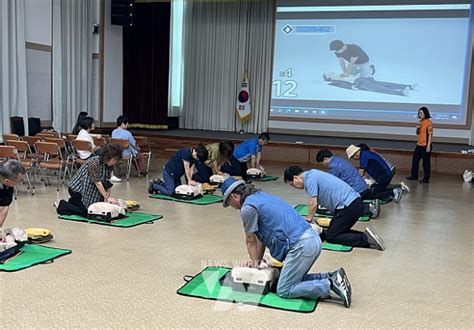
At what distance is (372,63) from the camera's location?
11.9m

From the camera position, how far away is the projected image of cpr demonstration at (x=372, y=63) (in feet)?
36.9

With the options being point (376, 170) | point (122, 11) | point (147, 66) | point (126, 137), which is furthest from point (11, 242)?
point (147, 66)

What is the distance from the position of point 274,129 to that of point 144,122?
11.1 ft

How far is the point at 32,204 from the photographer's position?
5.98 m

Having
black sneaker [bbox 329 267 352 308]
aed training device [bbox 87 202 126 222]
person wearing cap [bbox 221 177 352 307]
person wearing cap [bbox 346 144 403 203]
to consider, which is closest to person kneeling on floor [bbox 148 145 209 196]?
aed training device [bbox 87 202 126 222]

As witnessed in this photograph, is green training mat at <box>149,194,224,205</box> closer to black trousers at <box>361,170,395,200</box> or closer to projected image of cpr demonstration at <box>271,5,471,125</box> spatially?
black trousers at <box>361,170,395,200</box>

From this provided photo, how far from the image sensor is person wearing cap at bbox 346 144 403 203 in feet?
21.7

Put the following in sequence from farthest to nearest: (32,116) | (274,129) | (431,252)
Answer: (274,129) → (32,116) → (431,252)

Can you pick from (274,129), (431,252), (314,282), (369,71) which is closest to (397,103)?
(369,71)

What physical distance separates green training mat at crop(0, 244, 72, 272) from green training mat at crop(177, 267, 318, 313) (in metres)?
→ 1.17

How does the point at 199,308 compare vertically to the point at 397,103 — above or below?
below

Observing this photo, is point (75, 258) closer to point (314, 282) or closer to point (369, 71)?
point (314, 282)

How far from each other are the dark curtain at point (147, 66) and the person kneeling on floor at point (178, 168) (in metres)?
6.81

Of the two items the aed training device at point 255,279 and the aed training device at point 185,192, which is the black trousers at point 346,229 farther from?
the aed training device at point 185,192
